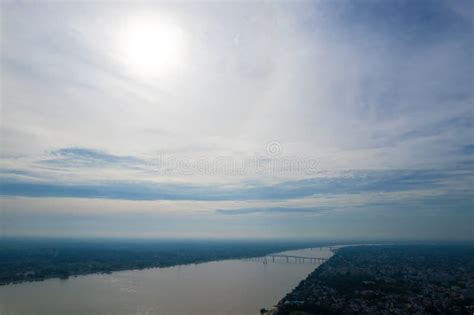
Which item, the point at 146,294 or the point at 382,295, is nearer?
the point at 382,295

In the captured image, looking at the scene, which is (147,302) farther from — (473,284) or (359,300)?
(473,284)

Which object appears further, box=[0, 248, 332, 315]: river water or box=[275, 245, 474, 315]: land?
box=[0, 248, 332, 315]: river water

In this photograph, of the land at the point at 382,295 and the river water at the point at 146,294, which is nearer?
the land at the point at 382,295

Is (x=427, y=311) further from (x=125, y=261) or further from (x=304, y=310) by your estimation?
(x=125, y=261)

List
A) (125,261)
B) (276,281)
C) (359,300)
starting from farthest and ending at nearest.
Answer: (125,261) < (276,281) < (359,300)

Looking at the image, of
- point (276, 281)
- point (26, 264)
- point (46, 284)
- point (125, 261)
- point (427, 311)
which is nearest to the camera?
point (427, 311)

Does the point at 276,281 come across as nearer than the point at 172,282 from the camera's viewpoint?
No

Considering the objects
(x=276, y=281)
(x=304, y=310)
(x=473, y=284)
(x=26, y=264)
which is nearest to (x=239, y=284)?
(x=276, y=281)
